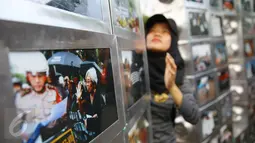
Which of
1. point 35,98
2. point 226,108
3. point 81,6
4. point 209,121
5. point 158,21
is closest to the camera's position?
point 35,98

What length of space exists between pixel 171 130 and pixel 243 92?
1.49m

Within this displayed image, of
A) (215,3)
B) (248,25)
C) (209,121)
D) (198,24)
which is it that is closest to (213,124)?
(209,121)

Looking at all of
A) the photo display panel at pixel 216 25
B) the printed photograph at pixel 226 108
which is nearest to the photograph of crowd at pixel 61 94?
the photo display panel at pixel 216 25

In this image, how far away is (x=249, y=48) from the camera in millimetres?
2465

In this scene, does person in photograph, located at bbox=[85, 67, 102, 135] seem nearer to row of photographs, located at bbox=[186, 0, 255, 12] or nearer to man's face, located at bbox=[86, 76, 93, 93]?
man's face, located at bbox=[86, 76, 93, 93]

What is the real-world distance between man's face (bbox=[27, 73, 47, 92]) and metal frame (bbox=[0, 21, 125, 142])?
0.04m

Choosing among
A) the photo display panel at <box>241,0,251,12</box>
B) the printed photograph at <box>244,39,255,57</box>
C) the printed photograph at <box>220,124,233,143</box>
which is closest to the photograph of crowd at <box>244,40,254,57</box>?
the printed photograph at <box>244,39,255,57</box>

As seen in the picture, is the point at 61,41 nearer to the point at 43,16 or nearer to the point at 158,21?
the point at 43,16

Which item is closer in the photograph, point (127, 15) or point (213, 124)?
point (127, 15)

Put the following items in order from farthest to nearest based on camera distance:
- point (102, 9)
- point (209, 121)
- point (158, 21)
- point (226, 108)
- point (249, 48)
A: point (249, 48) < point (226, 108) < point (209, 121) < point (158, 21) < point (102, 9)

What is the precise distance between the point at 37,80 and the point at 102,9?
1.12 ft

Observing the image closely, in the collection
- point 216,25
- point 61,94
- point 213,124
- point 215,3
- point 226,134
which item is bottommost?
point 226,134

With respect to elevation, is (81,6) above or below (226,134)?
above

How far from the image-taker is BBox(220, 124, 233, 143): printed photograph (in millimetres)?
1976
